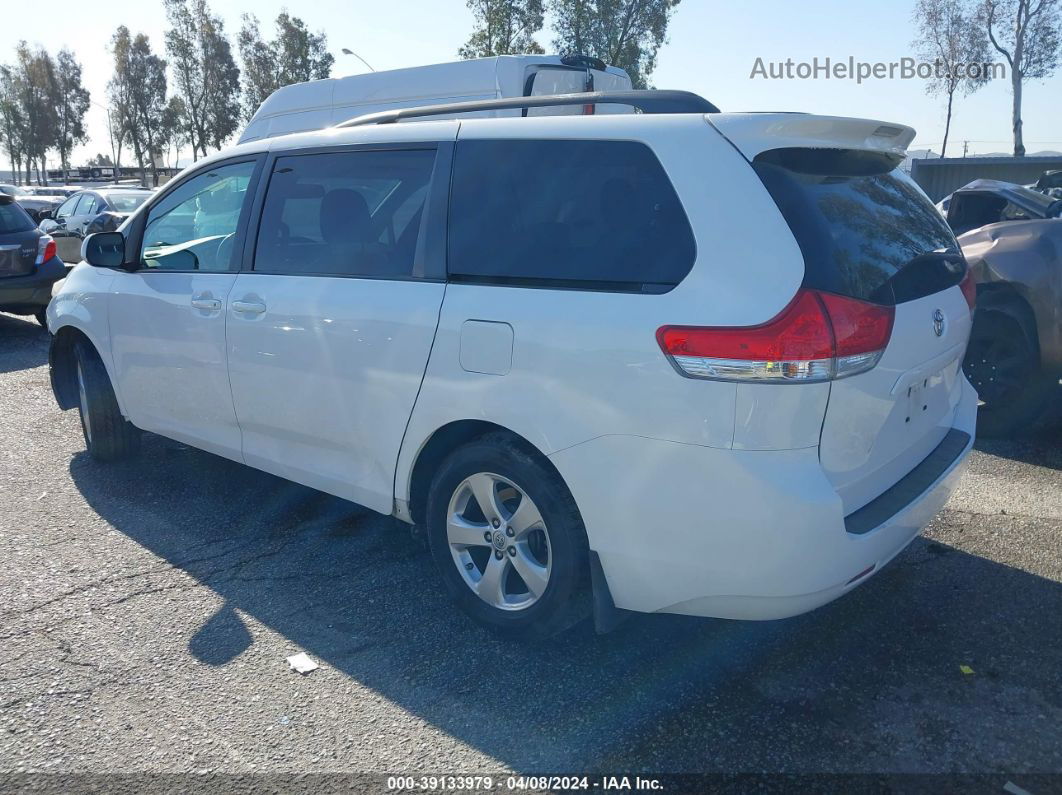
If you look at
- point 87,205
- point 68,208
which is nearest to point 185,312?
point 87,205

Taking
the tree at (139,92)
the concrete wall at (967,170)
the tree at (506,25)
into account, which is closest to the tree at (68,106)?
the tree at (139,92)

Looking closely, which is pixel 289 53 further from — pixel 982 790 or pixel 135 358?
pixel 982 790

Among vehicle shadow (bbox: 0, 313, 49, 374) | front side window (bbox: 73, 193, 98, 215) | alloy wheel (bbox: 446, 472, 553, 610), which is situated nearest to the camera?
alloy wheel (bbox: 446, 472, 553, 610)

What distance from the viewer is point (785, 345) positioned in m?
2.55

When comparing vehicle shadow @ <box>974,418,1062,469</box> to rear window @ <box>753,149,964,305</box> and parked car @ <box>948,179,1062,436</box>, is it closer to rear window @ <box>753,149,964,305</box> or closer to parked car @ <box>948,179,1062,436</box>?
parked car @ <box>948,179,1062,436</box>

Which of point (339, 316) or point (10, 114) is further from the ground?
point (10, 114)

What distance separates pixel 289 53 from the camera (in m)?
44.3

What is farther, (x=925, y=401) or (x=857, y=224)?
(x=925, y=401)

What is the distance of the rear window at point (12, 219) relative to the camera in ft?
33.2

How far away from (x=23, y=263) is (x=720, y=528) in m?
9.95

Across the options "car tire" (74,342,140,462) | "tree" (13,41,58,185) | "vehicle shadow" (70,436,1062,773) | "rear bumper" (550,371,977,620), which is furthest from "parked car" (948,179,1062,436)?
"tree" (13,41,58,185)

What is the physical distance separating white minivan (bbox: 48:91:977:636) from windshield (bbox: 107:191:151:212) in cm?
1497

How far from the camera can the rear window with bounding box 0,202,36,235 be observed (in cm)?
1013

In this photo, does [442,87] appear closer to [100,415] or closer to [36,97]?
[100,415]
